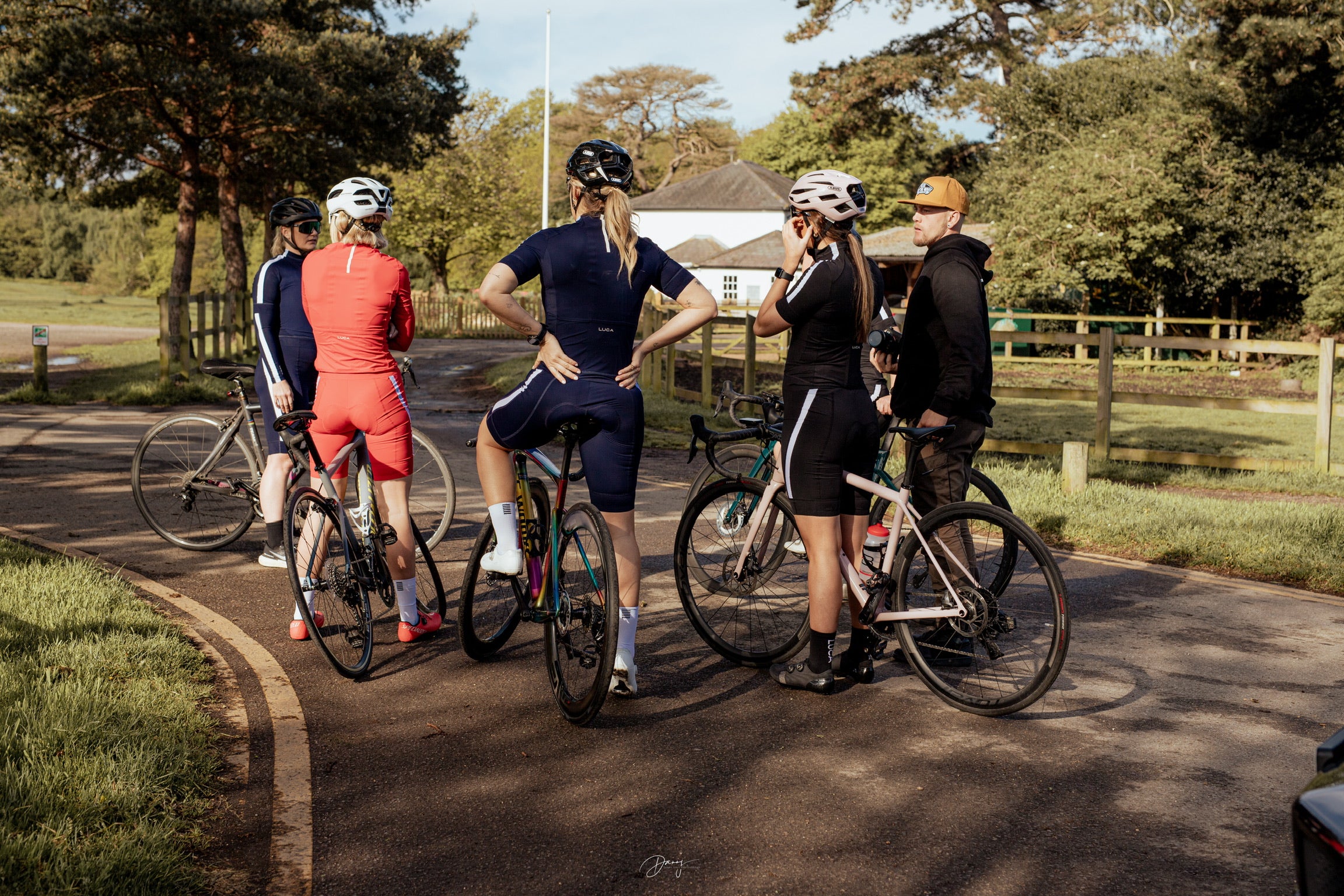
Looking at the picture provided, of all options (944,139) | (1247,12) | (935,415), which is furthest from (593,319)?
(944,139)

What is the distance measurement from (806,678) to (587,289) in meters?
2.02

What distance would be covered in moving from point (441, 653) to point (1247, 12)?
2849 centimetres

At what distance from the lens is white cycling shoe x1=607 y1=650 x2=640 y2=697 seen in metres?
5.14

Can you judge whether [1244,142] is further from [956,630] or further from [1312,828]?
[1312,828]

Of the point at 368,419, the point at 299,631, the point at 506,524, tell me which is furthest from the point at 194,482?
the point at 506,524

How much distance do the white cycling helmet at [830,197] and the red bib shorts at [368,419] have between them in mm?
2146

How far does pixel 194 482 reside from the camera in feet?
26.2

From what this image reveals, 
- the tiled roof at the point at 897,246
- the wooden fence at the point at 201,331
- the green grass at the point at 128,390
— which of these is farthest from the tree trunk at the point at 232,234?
the tiled roof at the point at 897,246

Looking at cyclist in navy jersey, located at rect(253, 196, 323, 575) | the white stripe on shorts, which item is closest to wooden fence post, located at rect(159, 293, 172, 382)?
cyclist in navy jersey, located at rect(253, 196, 323, 575)

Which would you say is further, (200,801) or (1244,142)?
(1244,142)

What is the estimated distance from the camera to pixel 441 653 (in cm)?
595

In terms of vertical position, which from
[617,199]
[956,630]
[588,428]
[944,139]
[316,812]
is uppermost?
[944,139]

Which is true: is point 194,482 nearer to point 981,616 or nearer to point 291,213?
point 291,213

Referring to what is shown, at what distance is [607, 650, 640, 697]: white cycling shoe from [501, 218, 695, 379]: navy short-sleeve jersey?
1243 millimetres
